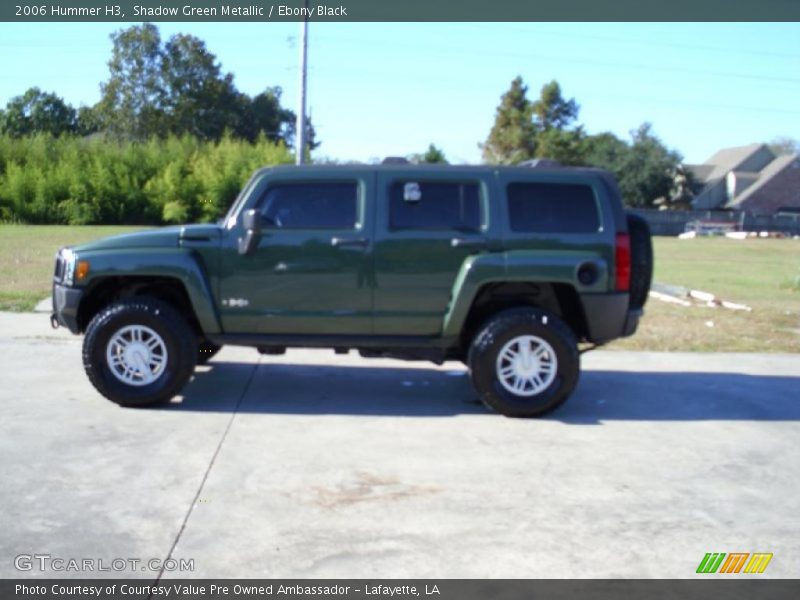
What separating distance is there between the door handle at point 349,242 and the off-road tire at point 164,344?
135cm

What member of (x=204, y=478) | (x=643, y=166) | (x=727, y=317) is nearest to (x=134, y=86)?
(x=643, y=166)

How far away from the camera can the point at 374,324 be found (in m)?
6.94

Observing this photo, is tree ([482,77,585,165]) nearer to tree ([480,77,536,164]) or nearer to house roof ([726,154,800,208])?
tree ([480,77,536,164])

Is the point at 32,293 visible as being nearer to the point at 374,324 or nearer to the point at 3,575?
the point at 374,324

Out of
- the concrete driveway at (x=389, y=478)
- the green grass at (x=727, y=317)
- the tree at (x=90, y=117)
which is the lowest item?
the concrete driveway at (x=389, y=478)

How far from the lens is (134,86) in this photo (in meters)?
59.3

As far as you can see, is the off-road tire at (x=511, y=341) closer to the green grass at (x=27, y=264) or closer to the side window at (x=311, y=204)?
the side window at (x=311, y=204)

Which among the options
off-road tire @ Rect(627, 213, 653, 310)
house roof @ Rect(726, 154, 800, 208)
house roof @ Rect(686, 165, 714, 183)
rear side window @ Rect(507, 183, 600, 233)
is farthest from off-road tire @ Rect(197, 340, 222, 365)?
house roof @ Rect(686, 165, 714, 183)

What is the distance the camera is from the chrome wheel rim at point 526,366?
683 cm

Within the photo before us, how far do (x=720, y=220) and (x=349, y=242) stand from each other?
57.2 metres

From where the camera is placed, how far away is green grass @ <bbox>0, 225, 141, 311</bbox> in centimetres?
1252

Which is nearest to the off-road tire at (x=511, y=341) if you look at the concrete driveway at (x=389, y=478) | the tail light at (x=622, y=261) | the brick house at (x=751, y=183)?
the concrete driveway at (x=389, y=478)

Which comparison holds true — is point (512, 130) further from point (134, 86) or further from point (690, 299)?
point (690, 299)
